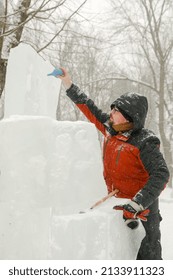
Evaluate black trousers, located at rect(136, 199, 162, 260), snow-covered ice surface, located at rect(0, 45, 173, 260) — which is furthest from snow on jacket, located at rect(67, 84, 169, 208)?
black trousers, located at rect(136, 199, 162, 260)

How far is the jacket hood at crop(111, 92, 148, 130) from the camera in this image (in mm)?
2510

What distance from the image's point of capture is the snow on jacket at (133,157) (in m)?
2.35

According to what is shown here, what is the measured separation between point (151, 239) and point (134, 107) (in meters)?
1.00

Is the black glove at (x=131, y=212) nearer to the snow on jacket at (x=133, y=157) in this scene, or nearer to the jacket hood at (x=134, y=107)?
the snow on jacket at (x=133, y=157)

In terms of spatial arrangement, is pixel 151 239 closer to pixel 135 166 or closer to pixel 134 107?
pixel 135 166

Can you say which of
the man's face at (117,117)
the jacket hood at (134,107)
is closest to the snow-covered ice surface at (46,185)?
the man's face at (117,117)

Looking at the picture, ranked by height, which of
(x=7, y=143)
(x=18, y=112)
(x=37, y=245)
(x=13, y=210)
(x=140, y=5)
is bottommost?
(x=37, y=245)

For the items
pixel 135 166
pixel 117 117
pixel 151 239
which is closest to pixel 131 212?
pixel 135 166

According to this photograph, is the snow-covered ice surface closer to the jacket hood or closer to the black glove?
the black glove

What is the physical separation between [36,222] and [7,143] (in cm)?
59

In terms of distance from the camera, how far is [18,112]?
2748 mm

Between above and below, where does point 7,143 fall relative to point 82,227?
above
